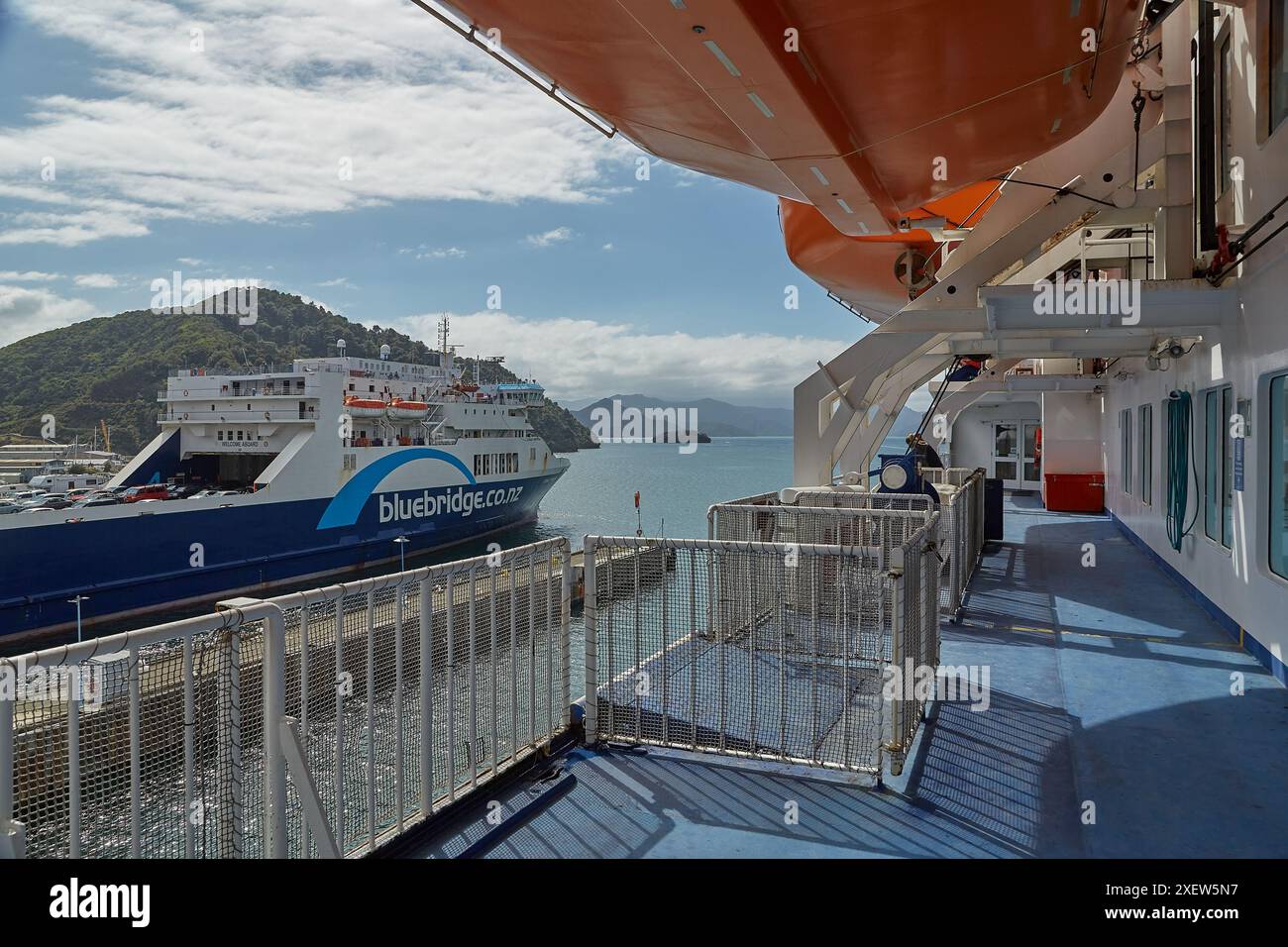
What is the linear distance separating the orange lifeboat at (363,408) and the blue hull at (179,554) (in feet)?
12.0

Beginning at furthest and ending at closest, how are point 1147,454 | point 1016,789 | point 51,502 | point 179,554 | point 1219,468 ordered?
point 179,554 → point 51,502 → point 1147,454 → point 1219,468 → point 1016,789

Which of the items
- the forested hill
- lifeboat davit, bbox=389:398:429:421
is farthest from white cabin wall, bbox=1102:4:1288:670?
the forested hill

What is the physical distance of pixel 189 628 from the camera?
272cm

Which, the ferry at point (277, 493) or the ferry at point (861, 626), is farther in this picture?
the ferry at point (277, 493)

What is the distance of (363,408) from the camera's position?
34562mm

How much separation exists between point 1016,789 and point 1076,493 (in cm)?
1791

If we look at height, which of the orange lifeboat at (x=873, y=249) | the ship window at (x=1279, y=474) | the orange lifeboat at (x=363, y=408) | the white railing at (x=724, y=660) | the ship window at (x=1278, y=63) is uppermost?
the orange lifeboat at (x=873, y=249)

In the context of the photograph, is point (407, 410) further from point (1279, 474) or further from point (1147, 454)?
point (1279, 474)

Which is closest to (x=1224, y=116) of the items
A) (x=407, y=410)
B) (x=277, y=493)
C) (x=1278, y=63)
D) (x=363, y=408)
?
(x=1278, y=63)

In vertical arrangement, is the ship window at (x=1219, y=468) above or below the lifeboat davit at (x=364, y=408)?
below

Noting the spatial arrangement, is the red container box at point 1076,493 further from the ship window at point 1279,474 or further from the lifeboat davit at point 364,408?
the lifeboat davit at point 364,408

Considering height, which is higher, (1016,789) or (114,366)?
(114,366)

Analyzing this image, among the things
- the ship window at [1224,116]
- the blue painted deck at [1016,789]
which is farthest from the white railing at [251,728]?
the ship window at [1224,116]

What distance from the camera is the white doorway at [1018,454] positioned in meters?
28.2
